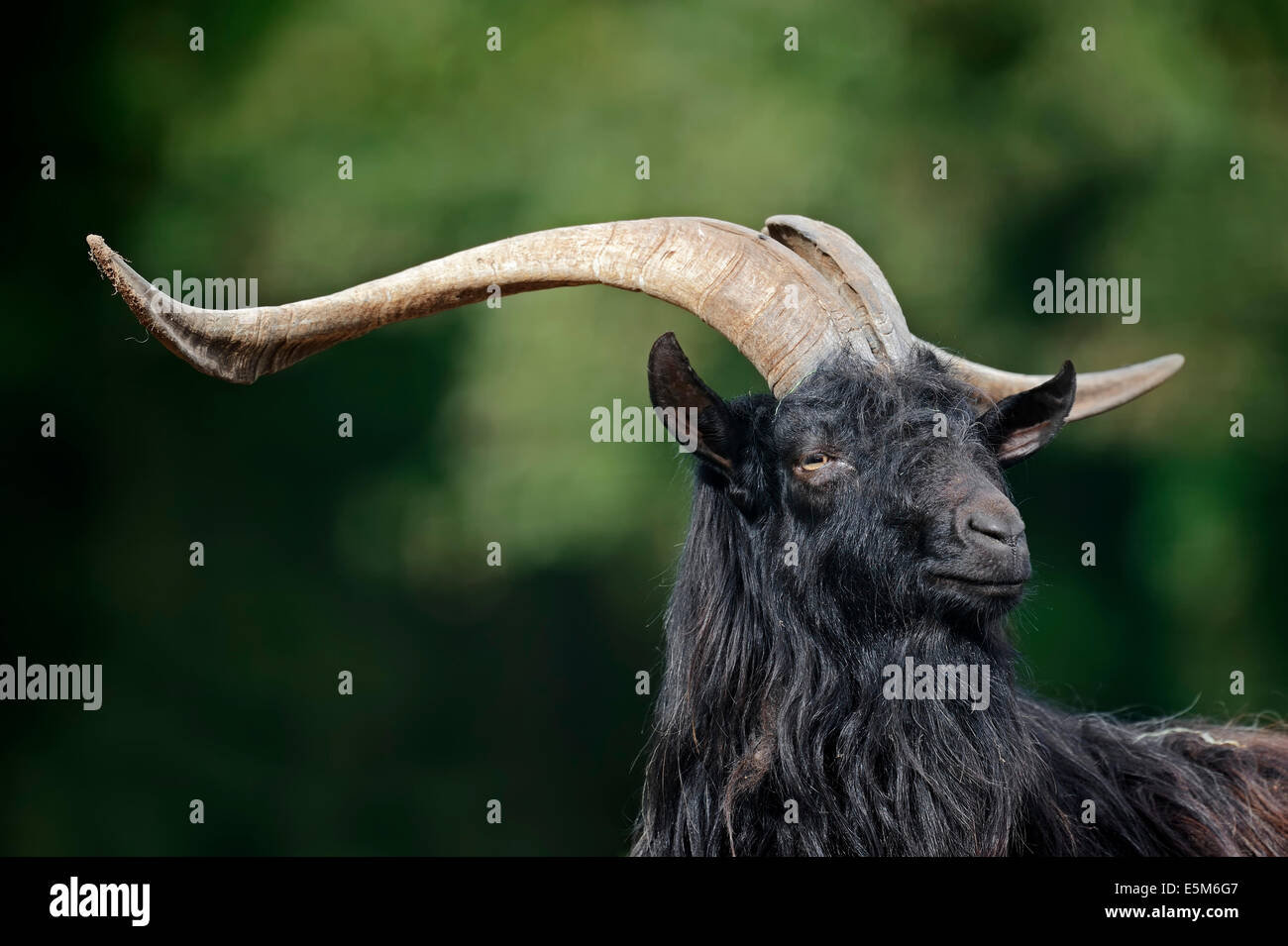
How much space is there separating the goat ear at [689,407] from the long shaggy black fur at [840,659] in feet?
0.07

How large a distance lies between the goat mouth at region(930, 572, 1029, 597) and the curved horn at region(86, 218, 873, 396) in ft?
2.51

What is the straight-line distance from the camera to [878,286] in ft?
13.6

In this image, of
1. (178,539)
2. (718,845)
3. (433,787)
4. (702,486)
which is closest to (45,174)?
(178,539)

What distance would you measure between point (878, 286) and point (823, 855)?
1.75 metres

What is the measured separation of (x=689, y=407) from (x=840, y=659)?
855 mm

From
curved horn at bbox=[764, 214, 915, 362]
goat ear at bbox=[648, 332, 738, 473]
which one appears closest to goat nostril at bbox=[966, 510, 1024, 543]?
curved horn at bbox=[764, 214, 915, 362]

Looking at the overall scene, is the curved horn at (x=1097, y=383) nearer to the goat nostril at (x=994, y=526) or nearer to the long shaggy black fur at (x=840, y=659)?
the long shaggy black fur at (x=840, y=659)

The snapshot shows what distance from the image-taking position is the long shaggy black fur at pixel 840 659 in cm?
375

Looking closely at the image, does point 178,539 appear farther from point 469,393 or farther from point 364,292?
point 364,292

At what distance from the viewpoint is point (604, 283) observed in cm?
414

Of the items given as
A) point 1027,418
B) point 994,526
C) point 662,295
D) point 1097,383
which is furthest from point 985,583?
point 1097,383

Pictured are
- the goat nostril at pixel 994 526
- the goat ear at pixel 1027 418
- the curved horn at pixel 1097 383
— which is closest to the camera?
the goat nostril at pixel 994 526

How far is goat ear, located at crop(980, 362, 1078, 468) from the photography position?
388 centimetres

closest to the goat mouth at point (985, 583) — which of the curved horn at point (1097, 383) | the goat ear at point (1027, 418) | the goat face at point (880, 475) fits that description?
the goat face at point (880, 475)
